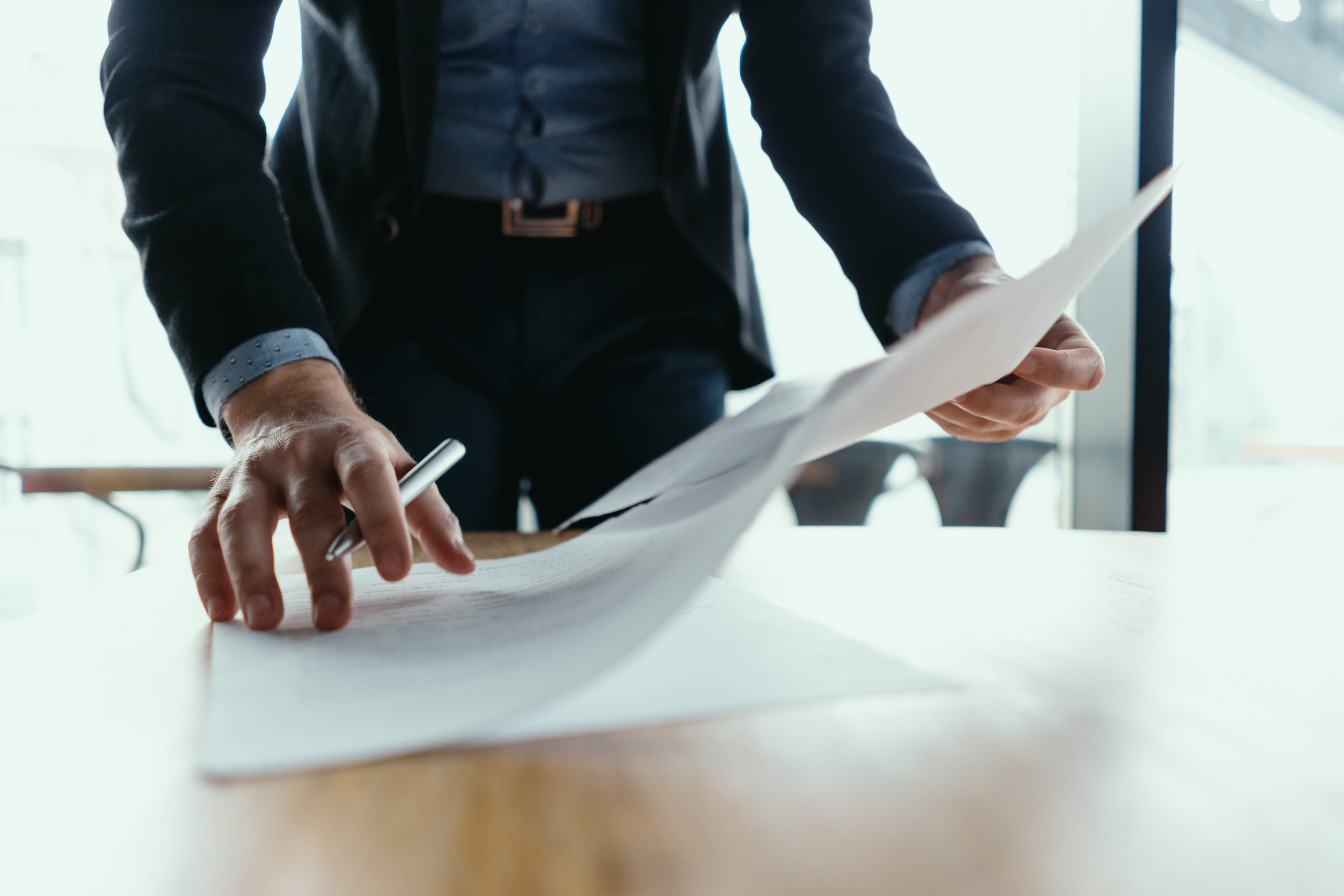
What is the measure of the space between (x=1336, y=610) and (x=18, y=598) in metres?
2.87

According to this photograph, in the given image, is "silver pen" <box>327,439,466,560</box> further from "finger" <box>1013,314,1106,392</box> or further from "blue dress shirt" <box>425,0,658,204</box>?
"blue dress shirt" <box>425,0,658,204</box>

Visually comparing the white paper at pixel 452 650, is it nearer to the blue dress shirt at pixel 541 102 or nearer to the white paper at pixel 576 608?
the white paper at pixel 576 608

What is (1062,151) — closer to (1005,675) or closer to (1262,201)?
(1262,201)

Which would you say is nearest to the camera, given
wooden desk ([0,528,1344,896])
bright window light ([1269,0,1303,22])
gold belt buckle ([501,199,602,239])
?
wooden desk ([0,528,1344,896])

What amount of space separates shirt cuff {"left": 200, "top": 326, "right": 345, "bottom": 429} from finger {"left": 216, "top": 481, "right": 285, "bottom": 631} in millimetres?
119

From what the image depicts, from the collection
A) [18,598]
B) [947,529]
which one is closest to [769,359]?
[947,529]

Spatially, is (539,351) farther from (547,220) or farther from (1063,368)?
(1063,368)

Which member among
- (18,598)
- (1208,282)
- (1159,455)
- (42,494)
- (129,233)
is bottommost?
(18,598)

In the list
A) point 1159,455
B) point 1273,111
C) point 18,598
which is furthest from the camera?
point 18,598

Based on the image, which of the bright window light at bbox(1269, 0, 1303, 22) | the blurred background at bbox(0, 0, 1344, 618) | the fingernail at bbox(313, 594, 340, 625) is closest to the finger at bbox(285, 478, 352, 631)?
the fingernail at bbox(313, 594, 340, 625)

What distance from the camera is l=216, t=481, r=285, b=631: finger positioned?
0.29 m

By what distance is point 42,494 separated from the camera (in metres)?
2.21

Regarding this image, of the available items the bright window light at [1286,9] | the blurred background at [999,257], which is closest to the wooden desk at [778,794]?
the blurred background at [999,257]

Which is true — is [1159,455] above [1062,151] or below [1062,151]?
below
